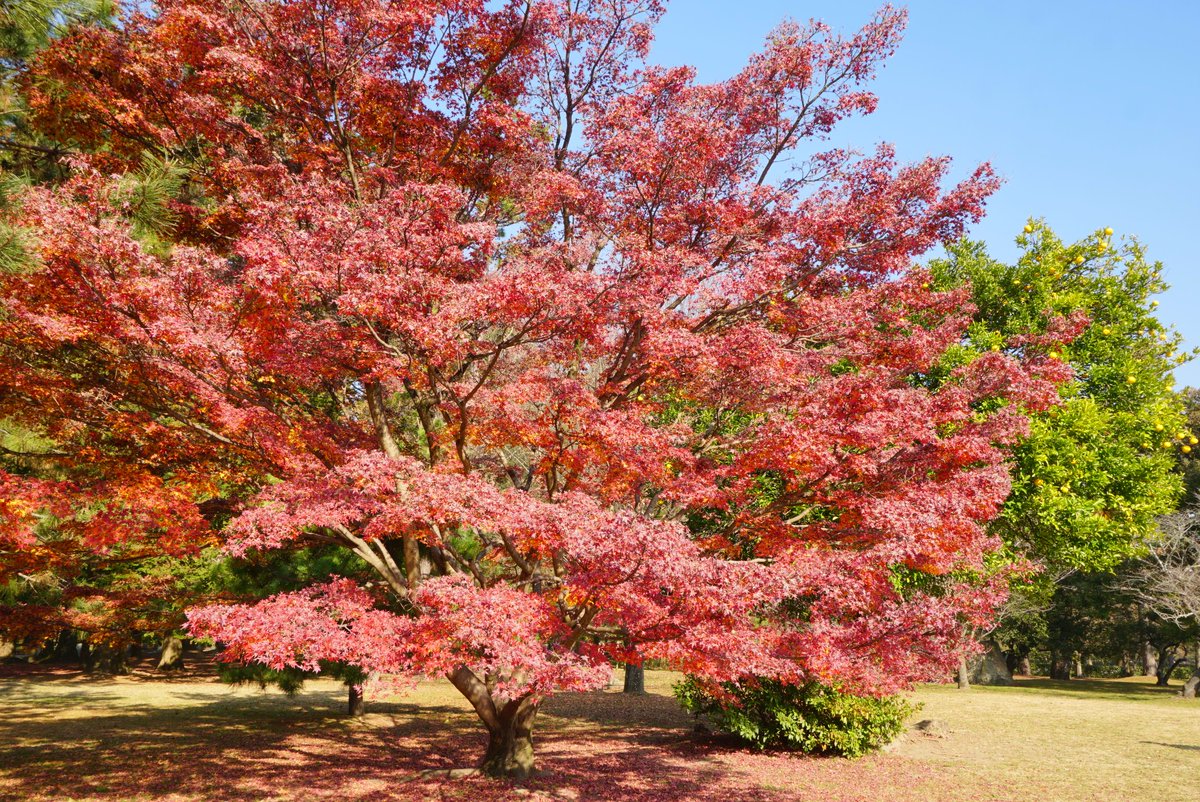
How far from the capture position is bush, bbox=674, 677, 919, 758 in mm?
11883

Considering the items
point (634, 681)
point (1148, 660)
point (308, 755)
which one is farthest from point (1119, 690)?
point (308, 755)

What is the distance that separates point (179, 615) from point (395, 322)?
907 centimetres

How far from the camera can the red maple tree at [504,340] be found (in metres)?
7.00

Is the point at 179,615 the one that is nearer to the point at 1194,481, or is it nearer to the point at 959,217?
the point at 959,217

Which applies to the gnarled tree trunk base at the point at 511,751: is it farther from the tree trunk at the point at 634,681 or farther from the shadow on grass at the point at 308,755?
the tree trunk at the point at 634,681

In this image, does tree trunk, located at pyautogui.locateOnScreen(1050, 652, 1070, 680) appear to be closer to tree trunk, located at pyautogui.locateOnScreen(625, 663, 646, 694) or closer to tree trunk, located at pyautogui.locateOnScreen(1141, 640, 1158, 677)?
tree trunk, located at pyautogui.locateOnScreen(1141, 640, 1158, 677)

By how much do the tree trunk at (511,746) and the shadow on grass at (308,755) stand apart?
0.81 feet

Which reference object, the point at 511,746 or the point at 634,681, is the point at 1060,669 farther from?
the point at 511,746

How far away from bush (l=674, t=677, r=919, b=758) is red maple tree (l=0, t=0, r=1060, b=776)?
2.73m

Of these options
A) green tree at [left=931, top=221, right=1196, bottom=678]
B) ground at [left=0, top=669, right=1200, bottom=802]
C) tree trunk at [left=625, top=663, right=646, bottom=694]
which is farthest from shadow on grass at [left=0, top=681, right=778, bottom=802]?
green tree at [left=931, top=221, right=1196, bottom=678]

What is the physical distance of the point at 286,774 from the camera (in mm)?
9883

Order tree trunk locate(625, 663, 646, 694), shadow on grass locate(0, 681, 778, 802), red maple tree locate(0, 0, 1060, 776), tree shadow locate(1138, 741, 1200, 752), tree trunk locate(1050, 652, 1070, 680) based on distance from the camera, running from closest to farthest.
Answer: red maple tree locate(0, 0, 1060, 776)
shadow on grass locate(0, 681, 778, 802)
tree shadow locate(1138, 741, 1200, 752)
tree trunk locate(625, 663, 646, 694)
tree trunk locate(1050, 652, 1070, 680)

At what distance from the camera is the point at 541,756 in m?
11.7

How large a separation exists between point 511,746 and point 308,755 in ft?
12.7
